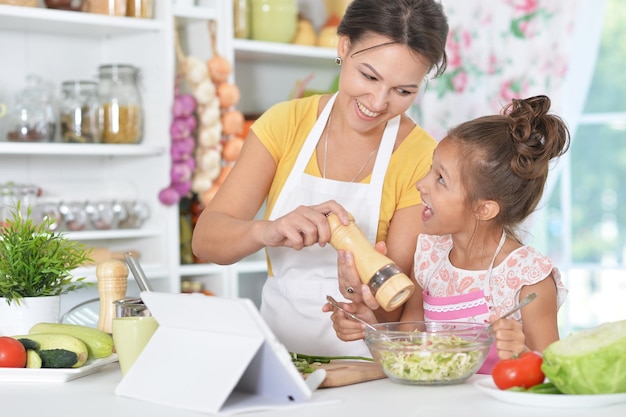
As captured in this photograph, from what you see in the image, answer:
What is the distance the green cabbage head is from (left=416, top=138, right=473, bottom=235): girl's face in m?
0.61

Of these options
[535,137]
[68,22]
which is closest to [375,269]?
[535,137]

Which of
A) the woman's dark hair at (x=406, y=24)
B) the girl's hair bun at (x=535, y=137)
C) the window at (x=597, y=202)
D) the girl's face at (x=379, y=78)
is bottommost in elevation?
the window at (x=597, y=202)

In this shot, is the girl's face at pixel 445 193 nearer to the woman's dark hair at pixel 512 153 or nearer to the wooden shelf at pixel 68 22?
the woman's dark hair at pixel 512 153

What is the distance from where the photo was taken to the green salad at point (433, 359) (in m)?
1.41

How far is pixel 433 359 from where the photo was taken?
55.6 inches

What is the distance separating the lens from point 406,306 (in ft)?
6.66

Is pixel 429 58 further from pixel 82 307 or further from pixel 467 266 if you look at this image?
pixel 82 307

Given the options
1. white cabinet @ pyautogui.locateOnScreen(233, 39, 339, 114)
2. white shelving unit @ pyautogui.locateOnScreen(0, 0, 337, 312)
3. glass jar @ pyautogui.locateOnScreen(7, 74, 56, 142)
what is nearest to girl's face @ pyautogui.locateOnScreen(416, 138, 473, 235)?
white shelving unit @ pyautogui.locateOnScreen(0, 0, 337, 312)

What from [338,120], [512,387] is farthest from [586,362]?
[338,120]

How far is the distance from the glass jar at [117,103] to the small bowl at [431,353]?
1854 millimetres

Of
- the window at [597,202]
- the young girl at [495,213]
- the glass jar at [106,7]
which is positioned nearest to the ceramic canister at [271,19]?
the glass jar at [106,7]

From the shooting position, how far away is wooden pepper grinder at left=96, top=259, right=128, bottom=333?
1.82 metres

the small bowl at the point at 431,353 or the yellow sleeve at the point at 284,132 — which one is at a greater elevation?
the yellow sleeve at the point at 284,132

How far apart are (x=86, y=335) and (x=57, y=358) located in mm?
104
